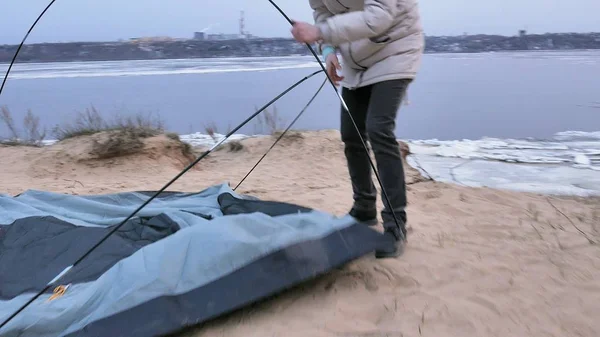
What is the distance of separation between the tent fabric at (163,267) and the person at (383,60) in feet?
0.97

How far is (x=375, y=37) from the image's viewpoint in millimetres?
2344

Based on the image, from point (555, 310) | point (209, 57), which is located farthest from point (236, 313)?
point (209, 57)

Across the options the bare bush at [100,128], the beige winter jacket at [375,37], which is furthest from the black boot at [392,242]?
the bare bush at [100,128]

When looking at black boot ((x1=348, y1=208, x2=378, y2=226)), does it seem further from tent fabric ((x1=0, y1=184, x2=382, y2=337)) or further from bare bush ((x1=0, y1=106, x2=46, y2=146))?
bare bush ((x1=0, y1=106, x2=46, y2=146))

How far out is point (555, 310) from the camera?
6.51 ft

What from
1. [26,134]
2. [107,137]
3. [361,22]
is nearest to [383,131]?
[361,22]

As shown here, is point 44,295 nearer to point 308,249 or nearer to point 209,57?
point 308,249

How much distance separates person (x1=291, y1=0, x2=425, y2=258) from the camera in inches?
87.3

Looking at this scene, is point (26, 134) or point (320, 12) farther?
point (26, 134)

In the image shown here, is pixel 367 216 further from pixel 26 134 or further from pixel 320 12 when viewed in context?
pixel 26 134

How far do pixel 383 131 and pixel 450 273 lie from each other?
64 cm

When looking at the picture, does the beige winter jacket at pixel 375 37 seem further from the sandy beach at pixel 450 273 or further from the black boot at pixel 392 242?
the sandy beach at pixel 450 273

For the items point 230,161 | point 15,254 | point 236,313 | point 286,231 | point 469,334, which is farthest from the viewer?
point 230,161

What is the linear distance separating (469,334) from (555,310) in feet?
1.27
